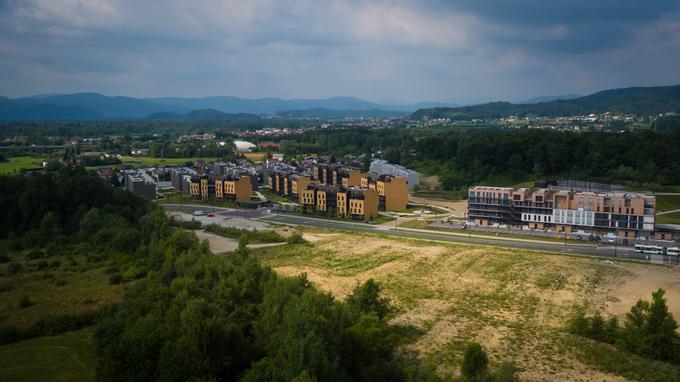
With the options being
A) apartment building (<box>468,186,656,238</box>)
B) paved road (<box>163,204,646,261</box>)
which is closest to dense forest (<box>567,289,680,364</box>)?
paved road (<box>163,204,646,261</box>)

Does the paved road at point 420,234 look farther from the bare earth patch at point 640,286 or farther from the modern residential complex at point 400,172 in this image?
the modern residential complex at point 400,172

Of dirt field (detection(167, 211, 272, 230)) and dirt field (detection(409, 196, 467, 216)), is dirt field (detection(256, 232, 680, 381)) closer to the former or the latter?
dirt field (detection(167, 211, 272, 230))

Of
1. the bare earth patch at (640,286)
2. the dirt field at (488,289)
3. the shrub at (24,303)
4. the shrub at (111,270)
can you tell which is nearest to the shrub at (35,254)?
the shrub at (111,270)

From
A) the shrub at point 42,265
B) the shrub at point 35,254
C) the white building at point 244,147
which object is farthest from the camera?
the white building at point 244,147

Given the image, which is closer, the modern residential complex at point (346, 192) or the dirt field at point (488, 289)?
the dirt field at point (488, 289)

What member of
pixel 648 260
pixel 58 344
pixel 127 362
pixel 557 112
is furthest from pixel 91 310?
pixel 557 112

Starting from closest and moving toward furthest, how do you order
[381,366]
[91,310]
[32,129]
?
[381,366]
[91,310]
[32,129]

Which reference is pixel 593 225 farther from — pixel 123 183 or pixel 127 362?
pixel 123 183
